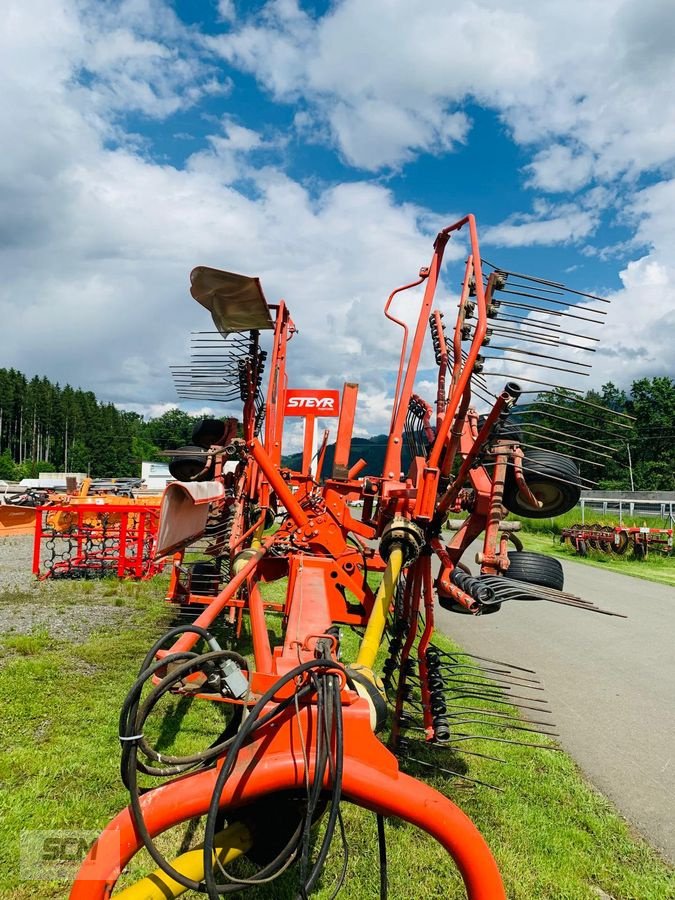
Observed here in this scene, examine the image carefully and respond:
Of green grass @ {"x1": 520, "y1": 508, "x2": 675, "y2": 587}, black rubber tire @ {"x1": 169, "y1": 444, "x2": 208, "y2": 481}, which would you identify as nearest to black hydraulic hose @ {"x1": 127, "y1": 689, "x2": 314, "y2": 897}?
black rubber tire @ {"x1": 169, "y1": 444, "x2": 208, "y2": 481}

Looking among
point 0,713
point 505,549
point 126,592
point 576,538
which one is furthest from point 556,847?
Result: point 576,538

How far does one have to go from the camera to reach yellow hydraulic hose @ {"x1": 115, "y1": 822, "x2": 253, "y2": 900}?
1.74m

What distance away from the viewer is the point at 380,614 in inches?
112

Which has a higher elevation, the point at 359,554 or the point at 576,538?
the point at 359,554

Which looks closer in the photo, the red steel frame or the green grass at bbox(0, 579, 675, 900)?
the red steel frame

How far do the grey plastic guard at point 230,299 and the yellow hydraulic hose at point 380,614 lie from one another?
2606mm

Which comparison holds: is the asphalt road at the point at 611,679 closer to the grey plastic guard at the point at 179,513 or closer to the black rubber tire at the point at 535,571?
the black rubber tire at the point at 535,571

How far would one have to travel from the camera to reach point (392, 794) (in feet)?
5.93

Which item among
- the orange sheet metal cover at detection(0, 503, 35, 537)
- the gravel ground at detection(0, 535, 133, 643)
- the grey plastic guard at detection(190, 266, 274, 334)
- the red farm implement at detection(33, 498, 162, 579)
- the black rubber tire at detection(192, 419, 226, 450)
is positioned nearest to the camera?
the grey plastic guard at detection(190, 266, 274, 334)

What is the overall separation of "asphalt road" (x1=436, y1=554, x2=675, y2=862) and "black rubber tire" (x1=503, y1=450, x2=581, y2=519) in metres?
2.02

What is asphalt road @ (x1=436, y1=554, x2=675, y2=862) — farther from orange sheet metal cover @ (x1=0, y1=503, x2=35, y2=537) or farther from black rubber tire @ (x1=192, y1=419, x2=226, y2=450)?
orange sheet metal cover @ (x1=0, y1=503, x2=35, y2=537)

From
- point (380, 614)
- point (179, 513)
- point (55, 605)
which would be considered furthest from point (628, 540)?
point (179, 513)

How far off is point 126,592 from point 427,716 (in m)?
8.25

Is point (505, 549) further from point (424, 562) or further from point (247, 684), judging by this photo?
point (247, 684)
